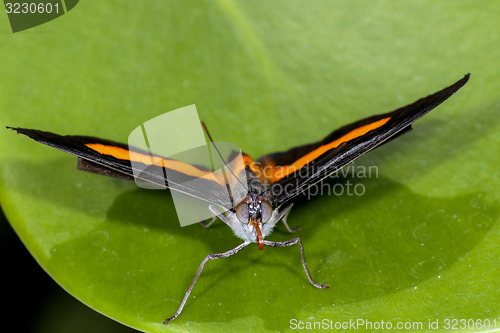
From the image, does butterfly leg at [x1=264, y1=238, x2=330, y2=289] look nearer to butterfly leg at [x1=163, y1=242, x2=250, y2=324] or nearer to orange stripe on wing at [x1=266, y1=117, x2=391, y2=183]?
butterfly leg at [x1=163, y1=242, x2=250, y2=324]

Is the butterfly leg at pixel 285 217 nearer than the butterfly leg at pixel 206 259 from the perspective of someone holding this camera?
No

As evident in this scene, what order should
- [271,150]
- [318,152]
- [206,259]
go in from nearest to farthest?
[206,259] → [318,152] → [271,150]

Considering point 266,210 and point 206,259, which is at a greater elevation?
point 266,210

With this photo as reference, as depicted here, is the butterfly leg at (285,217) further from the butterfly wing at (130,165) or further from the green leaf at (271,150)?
the butterfly wing at (130,165)

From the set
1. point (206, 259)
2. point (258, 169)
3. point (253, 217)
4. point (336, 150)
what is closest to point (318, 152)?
point (336, 150)

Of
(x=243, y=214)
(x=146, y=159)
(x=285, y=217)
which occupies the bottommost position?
(x=285, y=217)

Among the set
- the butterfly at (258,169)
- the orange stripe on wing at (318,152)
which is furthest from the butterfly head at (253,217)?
the orange stripe on wing at (318,152)

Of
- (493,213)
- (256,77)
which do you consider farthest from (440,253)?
(256,77)

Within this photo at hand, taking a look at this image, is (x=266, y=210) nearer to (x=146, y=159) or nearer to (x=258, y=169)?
(x=258, y=169)
